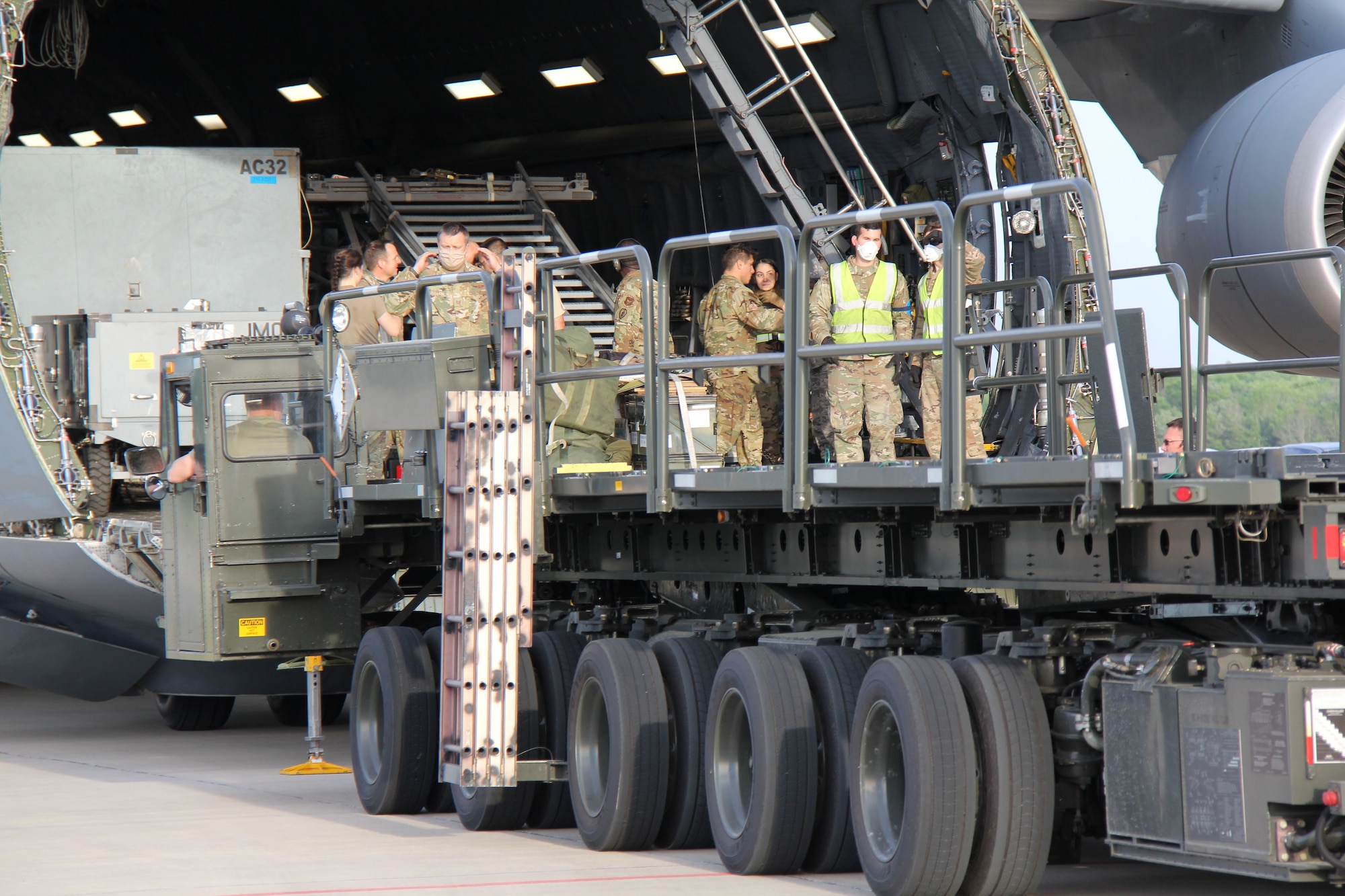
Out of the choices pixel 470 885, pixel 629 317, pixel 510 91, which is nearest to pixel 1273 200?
pixel 629 317

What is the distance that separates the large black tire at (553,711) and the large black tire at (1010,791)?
112 inches

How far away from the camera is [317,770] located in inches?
456

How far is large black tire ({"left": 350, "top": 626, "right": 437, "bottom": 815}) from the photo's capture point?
9477mm

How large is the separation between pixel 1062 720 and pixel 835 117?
1085 cm

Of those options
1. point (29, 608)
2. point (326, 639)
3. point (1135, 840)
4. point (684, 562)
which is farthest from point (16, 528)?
point (1135, 840)

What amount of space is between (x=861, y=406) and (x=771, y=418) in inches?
51.1

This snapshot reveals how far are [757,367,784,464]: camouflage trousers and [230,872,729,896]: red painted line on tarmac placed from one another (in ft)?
12.0

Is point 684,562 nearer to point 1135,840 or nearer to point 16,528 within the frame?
point 1135,840

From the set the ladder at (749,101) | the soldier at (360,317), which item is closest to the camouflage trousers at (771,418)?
the soldier at (360,317)

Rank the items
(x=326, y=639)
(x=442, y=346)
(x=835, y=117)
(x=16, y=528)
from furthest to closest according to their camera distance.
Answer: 1. (x=835, y=117)
2. (x=16, y=528)
3. (x=326, y=639)
4. (x=442, y=346)

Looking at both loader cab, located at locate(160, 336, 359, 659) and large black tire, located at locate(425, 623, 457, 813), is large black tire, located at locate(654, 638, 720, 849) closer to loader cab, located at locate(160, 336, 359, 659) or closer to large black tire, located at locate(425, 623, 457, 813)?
large black tire, located at locate(425, 623, 457, 813)

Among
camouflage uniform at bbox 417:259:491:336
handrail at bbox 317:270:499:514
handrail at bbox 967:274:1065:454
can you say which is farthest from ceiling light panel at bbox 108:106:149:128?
handrail at bbox 967:274:1065:454

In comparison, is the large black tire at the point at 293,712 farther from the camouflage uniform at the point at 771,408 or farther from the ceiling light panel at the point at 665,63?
the ceiling light panel at the point at 665,63

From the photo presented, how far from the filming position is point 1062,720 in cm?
688
